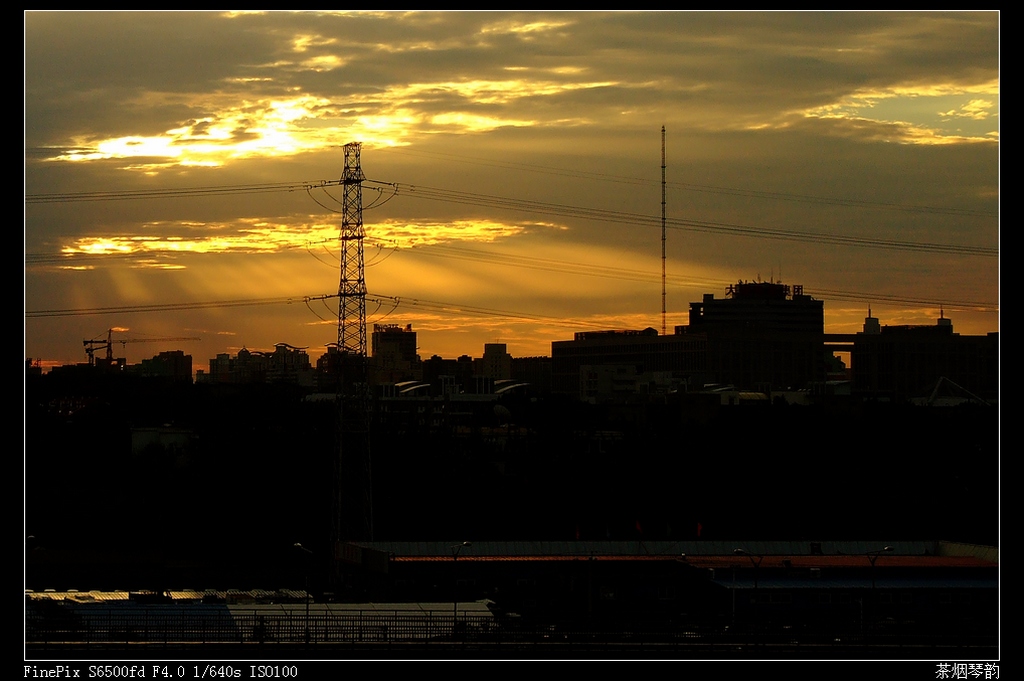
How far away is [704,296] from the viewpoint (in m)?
149

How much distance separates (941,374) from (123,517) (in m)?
80.8

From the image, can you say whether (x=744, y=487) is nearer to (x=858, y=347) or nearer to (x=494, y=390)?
(x=494, y=390)

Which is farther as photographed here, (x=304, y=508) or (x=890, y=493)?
(x=890, y=493)

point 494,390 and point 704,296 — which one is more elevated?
point 704,296

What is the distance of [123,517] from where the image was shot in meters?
45.6

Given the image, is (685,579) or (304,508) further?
(304,508)

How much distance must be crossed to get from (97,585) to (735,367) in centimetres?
9629

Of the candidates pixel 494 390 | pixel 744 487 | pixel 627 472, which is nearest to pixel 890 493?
pixel 744 487

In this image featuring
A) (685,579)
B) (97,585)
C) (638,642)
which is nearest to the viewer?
(638,642)

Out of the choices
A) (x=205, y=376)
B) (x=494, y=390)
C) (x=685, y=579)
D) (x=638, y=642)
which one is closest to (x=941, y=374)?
(x=494, y=390)

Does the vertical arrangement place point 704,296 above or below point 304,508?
above
